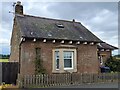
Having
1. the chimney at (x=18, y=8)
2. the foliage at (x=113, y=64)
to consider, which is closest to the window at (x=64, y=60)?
the chimney at (x=18, y=8)

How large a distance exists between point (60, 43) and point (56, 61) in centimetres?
181

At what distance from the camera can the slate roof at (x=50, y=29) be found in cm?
2111

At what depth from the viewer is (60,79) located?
62.7 ft

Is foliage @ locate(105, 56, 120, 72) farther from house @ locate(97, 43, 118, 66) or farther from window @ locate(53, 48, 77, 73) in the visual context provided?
window @ locate(53, 48, 77, 73)

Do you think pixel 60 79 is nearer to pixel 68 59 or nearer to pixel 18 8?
pixel 68 59

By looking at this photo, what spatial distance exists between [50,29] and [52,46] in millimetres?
2348

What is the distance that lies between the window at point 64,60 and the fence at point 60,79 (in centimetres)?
175

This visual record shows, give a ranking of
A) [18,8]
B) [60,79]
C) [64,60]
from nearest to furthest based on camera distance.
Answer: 1. [60,79]
2. [64,60]
3. [18,8]

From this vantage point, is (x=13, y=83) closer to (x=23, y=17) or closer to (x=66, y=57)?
(x=66, y=57)

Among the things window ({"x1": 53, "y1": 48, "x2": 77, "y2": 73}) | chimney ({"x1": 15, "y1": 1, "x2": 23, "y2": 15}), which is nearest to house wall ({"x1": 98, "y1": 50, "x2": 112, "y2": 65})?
window ({"x1": 53, "y1": 48, "x2": 77, "y2": 73})

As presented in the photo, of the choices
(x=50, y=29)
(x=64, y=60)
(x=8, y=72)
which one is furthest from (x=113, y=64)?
(x=8, y=72)

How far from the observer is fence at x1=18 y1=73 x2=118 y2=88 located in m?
17.4

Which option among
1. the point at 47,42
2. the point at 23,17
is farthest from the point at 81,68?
the point at 23,17

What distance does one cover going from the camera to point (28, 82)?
17422mm
